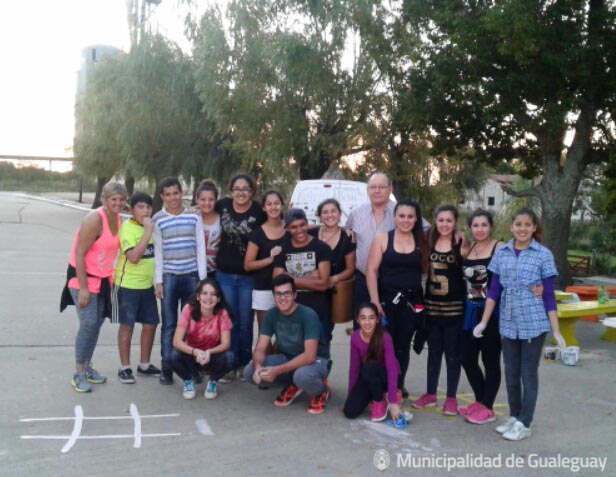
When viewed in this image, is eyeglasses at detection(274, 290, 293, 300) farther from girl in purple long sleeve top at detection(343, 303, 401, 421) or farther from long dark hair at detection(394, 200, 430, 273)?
long dark hair at detection(394, 200, 430, 273)

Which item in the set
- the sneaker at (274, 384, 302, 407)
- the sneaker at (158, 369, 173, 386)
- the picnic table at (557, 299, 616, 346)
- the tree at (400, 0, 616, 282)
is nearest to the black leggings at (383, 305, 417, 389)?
the sneaker at (274, 384, 302, 407)

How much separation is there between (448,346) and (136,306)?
2767 mm

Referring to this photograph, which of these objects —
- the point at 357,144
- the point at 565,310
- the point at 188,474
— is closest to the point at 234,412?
the point at 188,474

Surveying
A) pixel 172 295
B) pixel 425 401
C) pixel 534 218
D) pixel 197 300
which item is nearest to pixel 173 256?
pixel 172 295

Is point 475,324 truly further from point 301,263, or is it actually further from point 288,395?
point 288,395

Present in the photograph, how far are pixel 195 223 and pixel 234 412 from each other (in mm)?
1681

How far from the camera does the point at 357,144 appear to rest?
Answer: 18.1 metres

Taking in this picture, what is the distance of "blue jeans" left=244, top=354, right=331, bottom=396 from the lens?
5289 mm

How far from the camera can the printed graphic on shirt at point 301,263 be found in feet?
18.7

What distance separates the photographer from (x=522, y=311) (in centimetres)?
488

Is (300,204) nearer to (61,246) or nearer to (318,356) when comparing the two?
(318,356)

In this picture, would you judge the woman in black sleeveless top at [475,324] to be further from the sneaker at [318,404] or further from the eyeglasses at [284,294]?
the eyeglasses at [284,294]

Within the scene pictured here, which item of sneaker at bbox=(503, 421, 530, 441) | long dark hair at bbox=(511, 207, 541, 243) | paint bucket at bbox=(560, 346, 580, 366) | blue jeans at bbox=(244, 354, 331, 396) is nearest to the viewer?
sneaker at bbox=(503, 421, 530, 441)

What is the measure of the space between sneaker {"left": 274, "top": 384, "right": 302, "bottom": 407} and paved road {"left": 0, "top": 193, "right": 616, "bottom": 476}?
9cm
